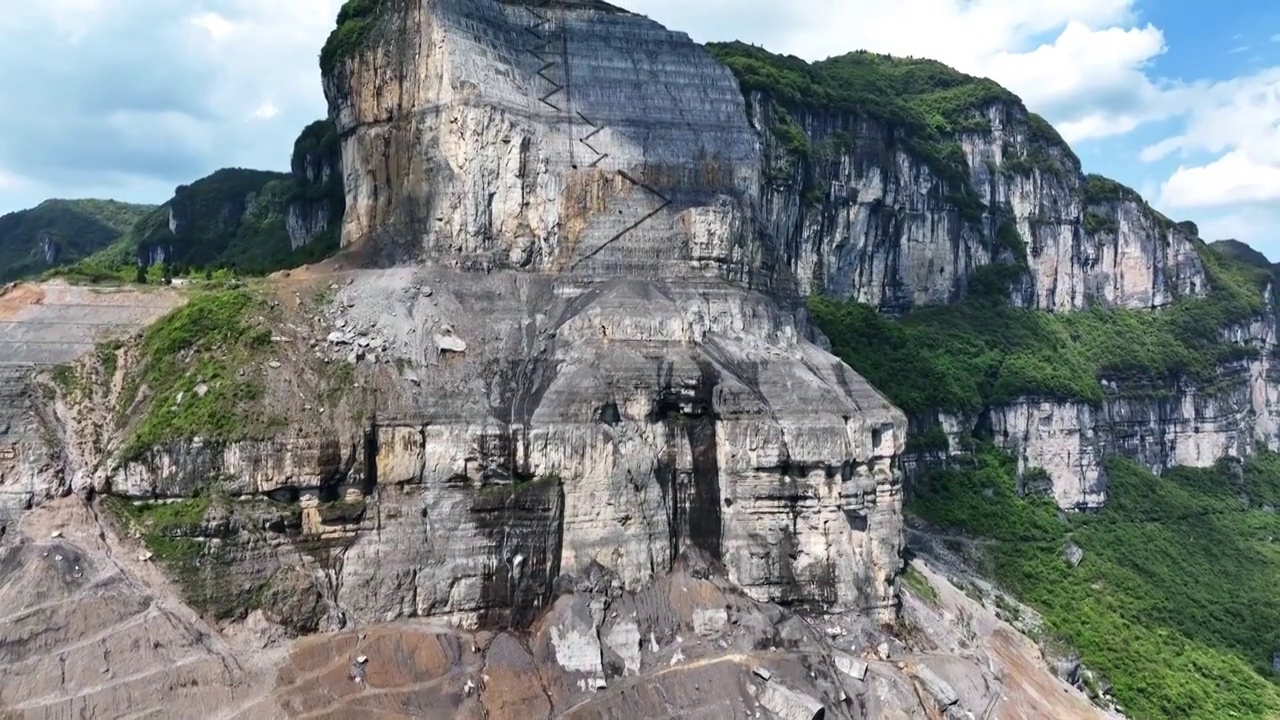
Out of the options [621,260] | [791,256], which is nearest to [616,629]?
[621,260]

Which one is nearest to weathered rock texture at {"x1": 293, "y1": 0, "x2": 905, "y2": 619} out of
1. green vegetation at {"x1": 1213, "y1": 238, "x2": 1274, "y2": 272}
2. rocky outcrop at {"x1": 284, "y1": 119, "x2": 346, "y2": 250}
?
rocky outcrop at {"x1": 284, "y1": 119, "x2": 346, "y2": 250}

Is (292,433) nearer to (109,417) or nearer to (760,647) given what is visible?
(109,417)

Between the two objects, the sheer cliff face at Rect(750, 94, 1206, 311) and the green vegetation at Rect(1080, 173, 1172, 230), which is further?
the green vegetation at Rect(1080, 173, 1172, 230)

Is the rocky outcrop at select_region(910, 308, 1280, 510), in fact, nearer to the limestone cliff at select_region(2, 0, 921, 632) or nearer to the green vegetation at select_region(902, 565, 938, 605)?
the green vegetation at select_region(902, 565, 938, 605)

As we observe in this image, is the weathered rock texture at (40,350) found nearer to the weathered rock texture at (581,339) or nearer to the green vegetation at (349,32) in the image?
the weathered rock texture at (581,339)

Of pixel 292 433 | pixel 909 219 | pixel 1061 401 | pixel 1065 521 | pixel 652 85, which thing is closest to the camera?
pixel 292 433

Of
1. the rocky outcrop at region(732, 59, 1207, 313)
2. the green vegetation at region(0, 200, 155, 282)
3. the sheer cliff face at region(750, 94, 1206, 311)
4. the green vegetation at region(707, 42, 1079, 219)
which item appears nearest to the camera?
the green vegetation at region(707, 42, 1079, 219)

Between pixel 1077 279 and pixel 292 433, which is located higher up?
pixel 1077 279
